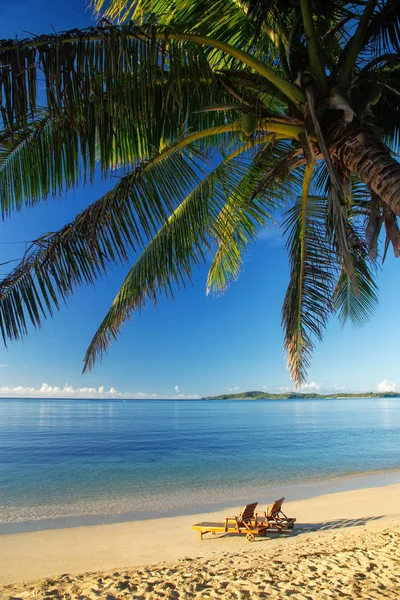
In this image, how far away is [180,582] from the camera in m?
5.51

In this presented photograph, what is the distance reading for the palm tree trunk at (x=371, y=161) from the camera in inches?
110

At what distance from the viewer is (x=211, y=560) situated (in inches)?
276

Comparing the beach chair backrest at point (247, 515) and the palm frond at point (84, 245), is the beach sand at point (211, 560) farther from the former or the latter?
the palm frond at point (84, 245)

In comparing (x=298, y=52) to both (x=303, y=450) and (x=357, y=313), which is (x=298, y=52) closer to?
(x=357, y=313)

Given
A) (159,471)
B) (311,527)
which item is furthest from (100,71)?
(159,471)

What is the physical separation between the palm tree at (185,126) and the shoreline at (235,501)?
720 cm

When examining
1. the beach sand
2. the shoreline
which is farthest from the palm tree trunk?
the shoreline

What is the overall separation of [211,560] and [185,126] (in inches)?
257

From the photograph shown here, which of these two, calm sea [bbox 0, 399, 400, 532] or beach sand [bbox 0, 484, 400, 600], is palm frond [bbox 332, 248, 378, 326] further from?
calm sea [bbox 0, 399, 400, 532]

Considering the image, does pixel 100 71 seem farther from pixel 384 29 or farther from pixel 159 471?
pixel 159 471

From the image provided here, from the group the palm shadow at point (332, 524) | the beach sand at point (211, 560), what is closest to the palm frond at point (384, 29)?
the beach sand at point (211, 560)

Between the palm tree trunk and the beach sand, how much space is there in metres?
4.19

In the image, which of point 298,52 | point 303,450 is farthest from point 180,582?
point 303,450

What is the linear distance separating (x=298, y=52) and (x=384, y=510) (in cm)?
1180
